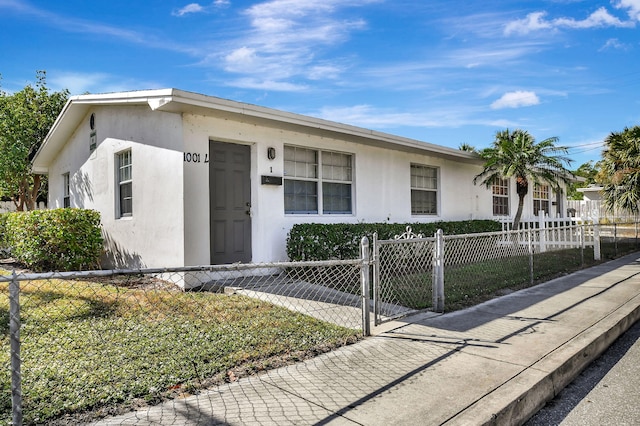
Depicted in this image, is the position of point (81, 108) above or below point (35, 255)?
above

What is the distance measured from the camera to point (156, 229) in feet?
26.6

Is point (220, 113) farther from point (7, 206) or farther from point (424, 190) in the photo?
point (7, 206)

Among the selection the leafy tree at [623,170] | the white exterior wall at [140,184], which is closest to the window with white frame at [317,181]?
the white exterior wall at [140,184]

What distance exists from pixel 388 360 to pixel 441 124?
1590cm

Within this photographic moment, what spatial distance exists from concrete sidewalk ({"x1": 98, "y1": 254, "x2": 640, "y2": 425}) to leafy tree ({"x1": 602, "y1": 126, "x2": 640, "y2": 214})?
39.6ft

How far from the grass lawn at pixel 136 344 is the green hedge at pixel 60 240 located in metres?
1.77

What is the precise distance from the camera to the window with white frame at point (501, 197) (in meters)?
15.9

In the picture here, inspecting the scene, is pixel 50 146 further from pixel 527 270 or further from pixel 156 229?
pixel 527 270

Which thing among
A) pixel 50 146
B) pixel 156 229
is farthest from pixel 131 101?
pixel 50 146

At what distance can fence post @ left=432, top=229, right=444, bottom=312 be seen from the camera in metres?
5.87

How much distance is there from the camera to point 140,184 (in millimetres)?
8492

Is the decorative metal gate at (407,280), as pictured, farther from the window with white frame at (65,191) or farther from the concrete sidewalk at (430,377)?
the window with white frame at (65,191)

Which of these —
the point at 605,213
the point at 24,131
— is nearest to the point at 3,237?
the point at 24,131

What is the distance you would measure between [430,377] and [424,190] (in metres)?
9.58
